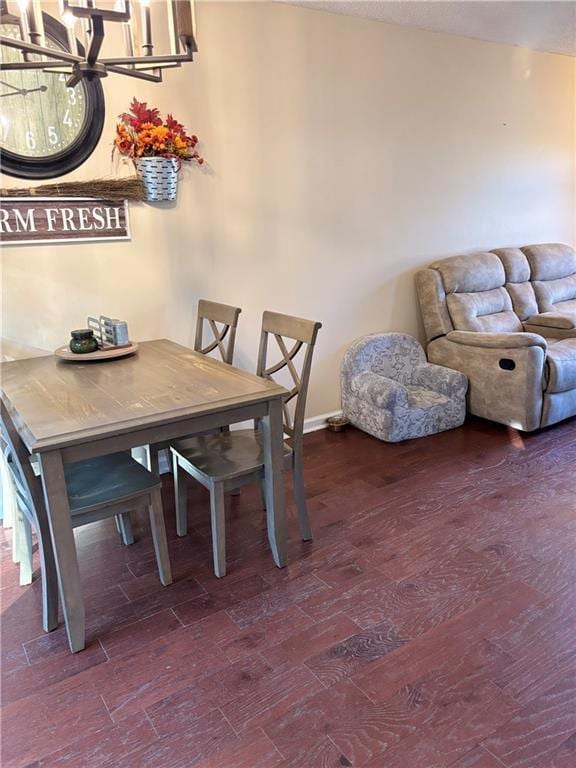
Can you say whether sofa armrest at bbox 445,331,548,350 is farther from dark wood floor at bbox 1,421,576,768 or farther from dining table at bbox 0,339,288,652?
dining table at bbox 0,339,288,652

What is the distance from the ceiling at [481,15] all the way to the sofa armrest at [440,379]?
87.7 inches

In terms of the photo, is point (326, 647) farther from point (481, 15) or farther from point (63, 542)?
point (481, 15)

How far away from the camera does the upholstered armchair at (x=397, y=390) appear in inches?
137

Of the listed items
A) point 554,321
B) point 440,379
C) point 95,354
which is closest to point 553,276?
point 554,321

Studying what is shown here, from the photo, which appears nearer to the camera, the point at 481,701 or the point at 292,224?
the point at 481,701

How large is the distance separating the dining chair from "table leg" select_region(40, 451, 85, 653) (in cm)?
70

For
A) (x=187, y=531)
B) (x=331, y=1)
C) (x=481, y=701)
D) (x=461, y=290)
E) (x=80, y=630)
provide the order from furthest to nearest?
(x=461, y=290) → (x=331, y=1) → (x=187, y=531) → (x=80, y=630) → (x=481, y=701)

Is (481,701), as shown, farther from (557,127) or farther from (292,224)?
(557,127)

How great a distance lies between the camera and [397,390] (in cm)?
342

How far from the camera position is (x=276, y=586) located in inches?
85.7

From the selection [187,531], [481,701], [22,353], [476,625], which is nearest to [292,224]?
[22,353]

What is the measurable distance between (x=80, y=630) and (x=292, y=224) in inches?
99.1

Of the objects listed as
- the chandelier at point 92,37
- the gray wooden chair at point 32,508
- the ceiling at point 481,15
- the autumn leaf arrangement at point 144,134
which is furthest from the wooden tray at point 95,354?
the ceiling at point 481,15

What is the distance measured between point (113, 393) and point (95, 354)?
1.77ft
